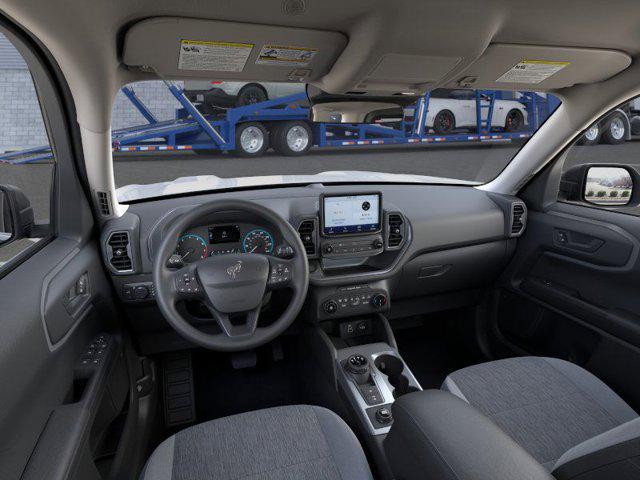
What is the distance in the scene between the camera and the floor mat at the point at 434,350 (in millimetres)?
2963

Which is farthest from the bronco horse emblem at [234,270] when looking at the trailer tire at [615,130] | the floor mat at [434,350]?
the trailer tire at [615,130]

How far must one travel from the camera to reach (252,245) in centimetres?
206

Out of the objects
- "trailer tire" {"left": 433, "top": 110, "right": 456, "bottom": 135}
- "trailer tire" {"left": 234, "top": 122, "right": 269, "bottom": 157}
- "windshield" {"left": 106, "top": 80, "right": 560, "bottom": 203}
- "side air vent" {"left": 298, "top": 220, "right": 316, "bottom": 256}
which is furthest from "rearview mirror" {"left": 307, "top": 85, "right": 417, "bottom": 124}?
"trailer tire" {"left": 433, "top": 110, "right": 456, "bottom": 135}

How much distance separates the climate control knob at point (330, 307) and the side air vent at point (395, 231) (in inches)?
16.7

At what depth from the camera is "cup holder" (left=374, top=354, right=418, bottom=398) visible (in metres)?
2.11

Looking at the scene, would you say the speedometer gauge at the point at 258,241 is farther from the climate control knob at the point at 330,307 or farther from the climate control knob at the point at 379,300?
the climate control knob at the point at 379,300

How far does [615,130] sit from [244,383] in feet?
8.53

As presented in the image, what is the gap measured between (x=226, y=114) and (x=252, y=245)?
17.7 feet

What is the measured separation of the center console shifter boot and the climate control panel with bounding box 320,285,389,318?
Result: 3.72 feet

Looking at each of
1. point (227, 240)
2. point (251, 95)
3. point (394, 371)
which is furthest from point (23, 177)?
point (251, 95)

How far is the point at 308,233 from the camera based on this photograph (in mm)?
2246

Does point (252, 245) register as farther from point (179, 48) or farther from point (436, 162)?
point (436, 162)

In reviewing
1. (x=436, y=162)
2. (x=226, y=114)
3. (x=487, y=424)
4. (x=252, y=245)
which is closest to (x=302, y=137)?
(x=226, y=114)

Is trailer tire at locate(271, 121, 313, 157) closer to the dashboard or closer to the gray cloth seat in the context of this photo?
the dashboard
